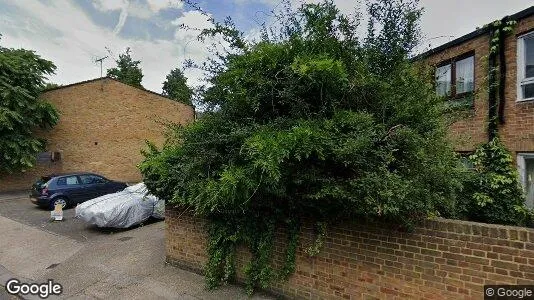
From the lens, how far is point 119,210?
9.09 metres

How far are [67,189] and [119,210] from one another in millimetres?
5360

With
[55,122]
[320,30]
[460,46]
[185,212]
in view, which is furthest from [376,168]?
[55,122]

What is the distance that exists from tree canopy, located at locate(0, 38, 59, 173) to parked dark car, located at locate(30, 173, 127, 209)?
12.8 feet

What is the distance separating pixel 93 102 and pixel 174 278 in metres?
17.2

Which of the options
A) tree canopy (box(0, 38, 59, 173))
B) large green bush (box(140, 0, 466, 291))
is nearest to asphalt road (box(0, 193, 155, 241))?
tree canopy (box(0, 38, 59, 173))

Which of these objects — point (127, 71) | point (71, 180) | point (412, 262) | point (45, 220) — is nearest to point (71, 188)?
point (71, 180)

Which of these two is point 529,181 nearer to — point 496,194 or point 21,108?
point 496,194

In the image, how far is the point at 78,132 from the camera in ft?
63.2

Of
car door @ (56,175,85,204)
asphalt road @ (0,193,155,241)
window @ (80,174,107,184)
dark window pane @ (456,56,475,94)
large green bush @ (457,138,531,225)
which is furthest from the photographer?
window @ (80,174,107,184)

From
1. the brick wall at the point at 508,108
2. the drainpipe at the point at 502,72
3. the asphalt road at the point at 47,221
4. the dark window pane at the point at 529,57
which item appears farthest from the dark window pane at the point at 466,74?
the asphalt road at the point at 47,221

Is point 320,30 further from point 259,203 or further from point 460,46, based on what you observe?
point 460,46

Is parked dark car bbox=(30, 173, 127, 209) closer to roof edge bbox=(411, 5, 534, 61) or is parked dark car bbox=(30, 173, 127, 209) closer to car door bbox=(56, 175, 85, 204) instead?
car door bbox=(56, 175, 85, 204)

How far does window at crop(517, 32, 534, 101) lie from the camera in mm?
6958

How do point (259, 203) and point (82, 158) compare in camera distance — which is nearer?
point (259, 203)
